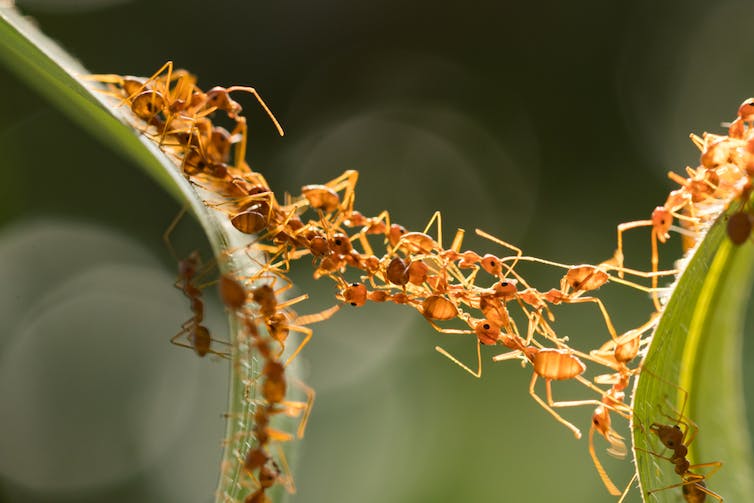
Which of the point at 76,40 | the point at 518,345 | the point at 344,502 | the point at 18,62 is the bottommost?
the point at 344,502

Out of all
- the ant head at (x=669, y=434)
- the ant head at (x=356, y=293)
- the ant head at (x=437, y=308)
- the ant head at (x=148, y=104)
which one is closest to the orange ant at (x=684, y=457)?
the ant head at (x=669, y=434)

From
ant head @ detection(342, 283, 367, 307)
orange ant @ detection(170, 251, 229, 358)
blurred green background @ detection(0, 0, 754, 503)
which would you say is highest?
ant head @ detection(342, 283, 367, 307)

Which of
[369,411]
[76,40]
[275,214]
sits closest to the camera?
[275,214]

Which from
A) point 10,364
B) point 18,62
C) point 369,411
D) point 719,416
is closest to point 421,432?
point 369,411

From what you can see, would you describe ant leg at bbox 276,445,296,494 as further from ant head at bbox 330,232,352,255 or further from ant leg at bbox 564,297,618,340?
ant leg at bbox 564,297,618,340

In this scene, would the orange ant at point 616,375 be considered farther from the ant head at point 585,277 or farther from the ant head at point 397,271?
the ant head at point 397,271

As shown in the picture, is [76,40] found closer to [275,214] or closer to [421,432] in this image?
[421,432]

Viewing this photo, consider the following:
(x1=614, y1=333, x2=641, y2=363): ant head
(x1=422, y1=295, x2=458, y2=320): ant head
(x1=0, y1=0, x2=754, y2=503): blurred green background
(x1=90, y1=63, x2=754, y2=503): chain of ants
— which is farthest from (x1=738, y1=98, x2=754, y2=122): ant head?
(x1=0, y1=0, x2=754, y2=503): blurred green background
